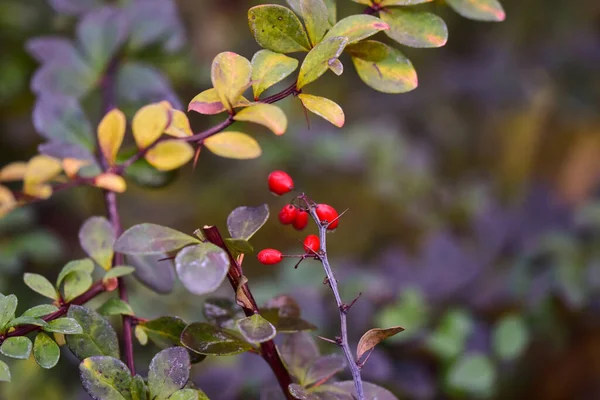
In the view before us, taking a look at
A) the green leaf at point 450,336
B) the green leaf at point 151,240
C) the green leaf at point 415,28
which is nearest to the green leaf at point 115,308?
the green leaf at point 151,240

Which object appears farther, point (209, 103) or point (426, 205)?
point (426, 205)

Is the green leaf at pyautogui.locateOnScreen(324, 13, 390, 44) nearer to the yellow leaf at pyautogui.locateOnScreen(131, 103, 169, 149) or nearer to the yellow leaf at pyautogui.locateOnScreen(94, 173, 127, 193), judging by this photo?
the yellow leaf at pyautogui.locateOnScreen(131, 103, 169, 149)

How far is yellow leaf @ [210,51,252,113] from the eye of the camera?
47 centimetres

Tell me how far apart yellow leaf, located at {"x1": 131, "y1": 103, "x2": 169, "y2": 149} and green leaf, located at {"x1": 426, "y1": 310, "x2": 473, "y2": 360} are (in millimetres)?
560

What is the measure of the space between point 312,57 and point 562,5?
7.39 feet

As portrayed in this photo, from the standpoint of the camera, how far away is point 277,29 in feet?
1.66

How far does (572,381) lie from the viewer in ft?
4.38

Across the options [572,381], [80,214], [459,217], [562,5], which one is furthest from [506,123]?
[80,214]

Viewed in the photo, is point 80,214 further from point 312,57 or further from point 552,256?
point 312,57

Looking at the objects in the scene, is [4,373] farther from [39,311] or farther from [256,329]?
[256,329]

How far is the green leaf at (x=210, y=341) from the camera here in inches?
18.3

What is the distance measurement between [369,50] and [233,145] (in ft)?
0.51

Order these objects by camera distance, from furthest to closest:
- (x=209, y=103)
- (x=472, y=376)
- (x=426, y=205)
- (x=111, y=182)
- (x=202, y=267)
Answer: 1. (x=426, y=205)
2. (x=472, y=376)
3. (x=111, y=182)
4. (x=209, y=103)
5. (x=202, y=267)

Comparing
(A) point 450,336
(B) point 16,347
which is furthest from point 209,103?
(A) point 450,336
